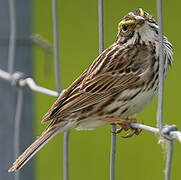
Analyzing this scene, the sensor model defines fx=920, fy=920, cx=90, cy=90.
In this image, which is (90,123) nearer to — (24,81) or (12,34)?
(24,81)

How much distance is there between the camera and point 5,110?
298 cm

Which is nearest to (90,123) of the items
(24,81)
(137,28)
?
(137,28)

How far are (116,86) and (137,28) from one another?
0.17 metres

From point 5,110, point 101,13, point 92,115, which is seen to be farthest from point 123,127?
point 5,110

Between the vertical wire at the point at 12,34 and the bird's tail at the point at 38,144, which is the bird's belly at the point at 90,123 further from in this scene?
the vertical wire at the point at 12,34

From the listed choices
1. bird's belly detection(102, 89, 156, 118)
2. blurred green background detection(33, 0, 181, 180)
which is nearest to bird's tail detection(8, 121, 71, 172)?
bird's belly detection(102, 89, 156, 118)

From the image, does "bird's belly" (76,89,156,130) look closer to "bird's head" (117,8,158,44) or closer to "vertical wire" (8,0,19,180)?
"bird's head" (117,8,158,44)

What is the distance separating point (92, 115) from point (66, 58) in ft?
10.7

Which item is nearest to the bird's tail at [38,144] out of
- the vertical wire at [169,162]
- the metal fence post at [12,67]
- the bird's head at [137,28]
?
the bird's head at [137,28]

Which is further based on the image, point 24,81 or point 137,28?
point 24,81

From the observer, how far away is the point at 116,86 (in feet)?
8.27

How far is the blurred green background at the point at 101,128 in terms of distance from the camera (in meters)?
4.50

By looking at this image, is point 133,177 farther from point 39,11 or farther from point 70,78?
point 39,11

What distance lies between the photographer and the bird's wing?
2.49m
